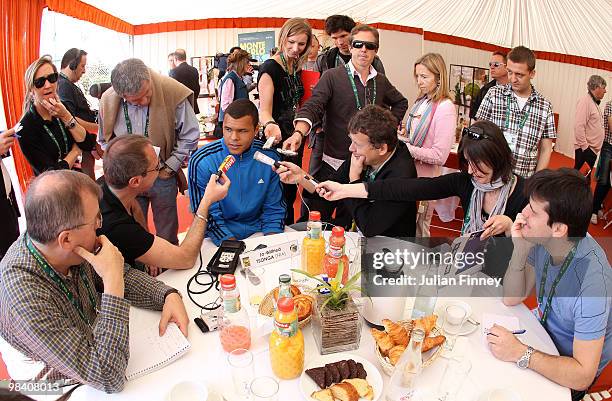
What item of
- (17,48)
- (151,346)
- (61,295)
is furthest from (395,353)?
(17,48)

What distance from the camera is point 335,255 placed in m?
1.68

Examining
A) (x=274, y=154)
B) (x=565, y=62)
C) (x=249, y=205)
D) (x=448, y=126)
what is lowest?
(x=249, y=205)

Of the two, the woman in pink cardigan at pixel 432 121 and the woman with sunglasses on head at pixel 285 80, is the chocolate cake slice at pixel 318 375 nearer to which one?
the woman with sunglasses on head at pixel 285 80

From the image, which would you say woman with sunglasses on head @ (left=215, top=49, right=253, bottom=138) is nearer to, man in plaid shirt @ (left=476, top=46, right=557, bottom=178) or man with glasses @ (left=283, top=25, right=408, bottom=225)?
man with glasses @ (left=283, top=25, right=408, bottom=225)

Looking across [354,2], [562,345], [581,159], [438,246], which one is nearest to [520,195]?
[438,246]

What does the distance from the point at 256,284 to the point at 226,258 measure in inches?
10.9

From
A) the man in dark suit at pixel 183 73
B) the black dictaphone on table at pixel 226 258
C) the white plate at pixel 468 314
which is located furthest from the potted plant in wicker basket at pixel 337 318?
the man in dark suit at pixel 183 73

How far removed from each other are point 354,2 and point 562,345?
5732 mm

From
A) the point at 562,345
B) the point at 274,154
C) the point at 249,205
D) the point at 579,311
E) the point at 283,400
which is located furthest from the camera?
the point at 274,154

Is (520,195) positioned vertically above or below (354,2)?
below

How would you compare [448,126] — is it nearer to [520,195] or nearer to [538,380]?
[520,195]

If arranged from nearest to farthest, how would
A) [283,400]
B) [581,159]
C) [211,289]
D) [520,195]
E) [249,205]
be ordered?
[283,400]
[211,289]
[520,195]
[249,205]
[581,159]

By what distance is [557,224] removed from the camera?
1.48m

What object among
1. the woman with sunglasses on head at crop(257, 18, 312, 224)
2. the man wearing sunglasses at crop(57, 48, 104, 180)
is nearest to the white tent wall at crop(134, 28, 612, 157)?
the man wearing sunglasses at crop(57, 48, 104, 180)
